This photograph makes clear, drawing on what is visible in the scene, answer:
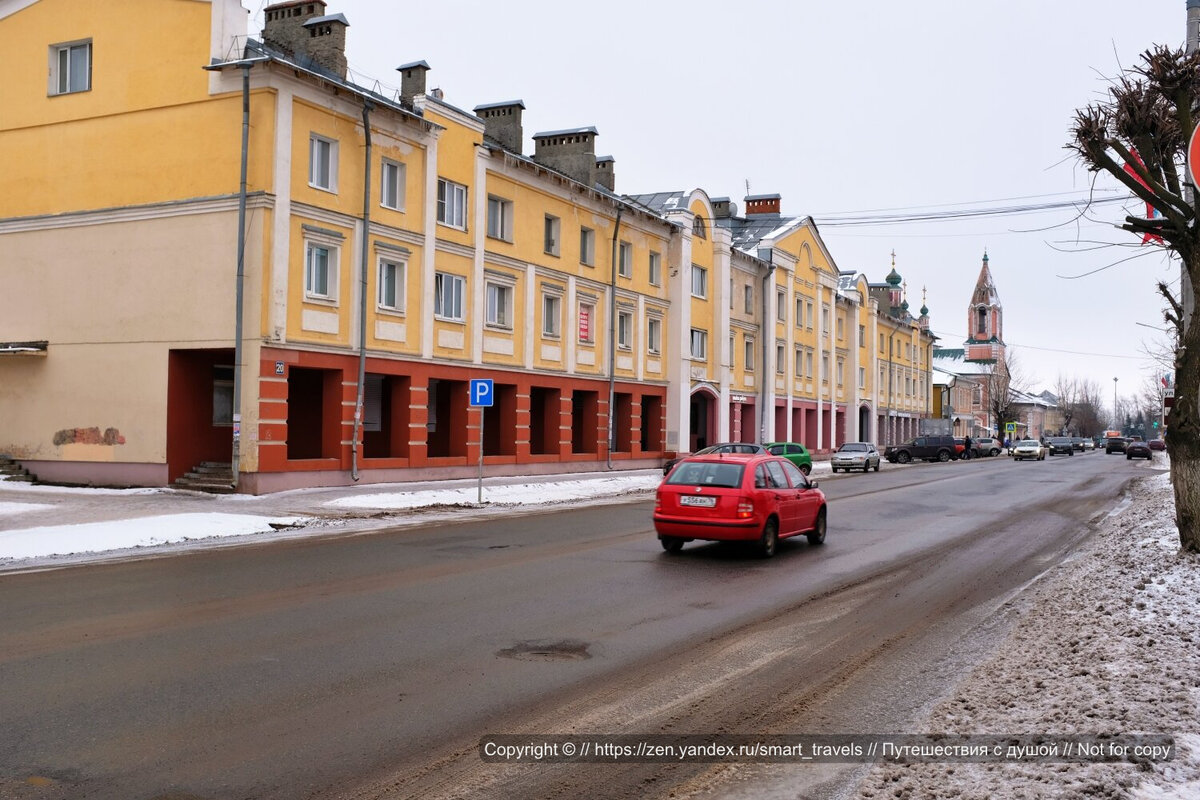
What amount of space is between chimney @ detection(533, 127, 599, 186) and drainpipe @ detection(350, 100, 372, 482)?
1198 cm

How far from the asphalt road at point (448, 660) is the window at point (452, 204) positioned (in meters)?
17.3

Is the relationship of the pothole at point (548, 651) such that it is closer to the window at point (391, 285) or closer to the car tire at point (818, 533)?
the car tire at point (818, 533)

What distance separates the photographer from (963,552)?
1580cm

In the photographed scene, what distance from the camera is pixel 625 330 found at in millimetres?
41625

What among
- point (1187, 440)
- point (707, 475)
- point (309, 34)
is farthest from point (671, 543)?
point (309, 34)

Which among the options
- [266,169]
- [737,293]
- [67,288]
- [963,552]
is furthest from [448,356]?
[737,293]

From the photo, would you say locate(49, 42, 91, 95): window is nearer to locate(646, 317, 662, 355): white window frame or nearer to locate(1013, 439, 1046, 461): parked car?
locate(646, 317, 662, 355): white window frame

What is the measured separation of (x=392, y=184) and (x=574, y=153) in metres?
11.4

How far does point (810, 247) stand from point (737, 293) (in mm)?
11391

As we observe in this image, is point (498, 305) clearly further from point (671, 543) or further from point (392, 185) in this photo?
point (671, 543)

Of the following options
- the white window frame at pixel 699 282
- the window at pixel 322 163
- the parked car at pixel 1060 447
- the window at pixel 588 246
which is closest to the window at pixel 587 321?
the window at pixel 588 246

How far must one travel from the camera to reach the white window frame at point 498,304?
3297cm

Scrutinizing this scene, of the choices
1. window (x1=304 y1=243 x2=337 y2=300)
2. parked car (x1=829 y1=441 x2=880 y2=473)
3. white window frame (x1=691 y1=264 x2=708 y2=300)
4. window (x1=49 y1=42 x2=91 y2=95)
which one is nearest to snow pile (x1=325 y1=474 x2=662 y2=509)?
window (x1=304 y1=243 x2=337 y2=300)

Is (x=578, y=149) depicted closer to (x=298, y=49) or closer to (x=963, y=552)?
(x=298, y=49)
